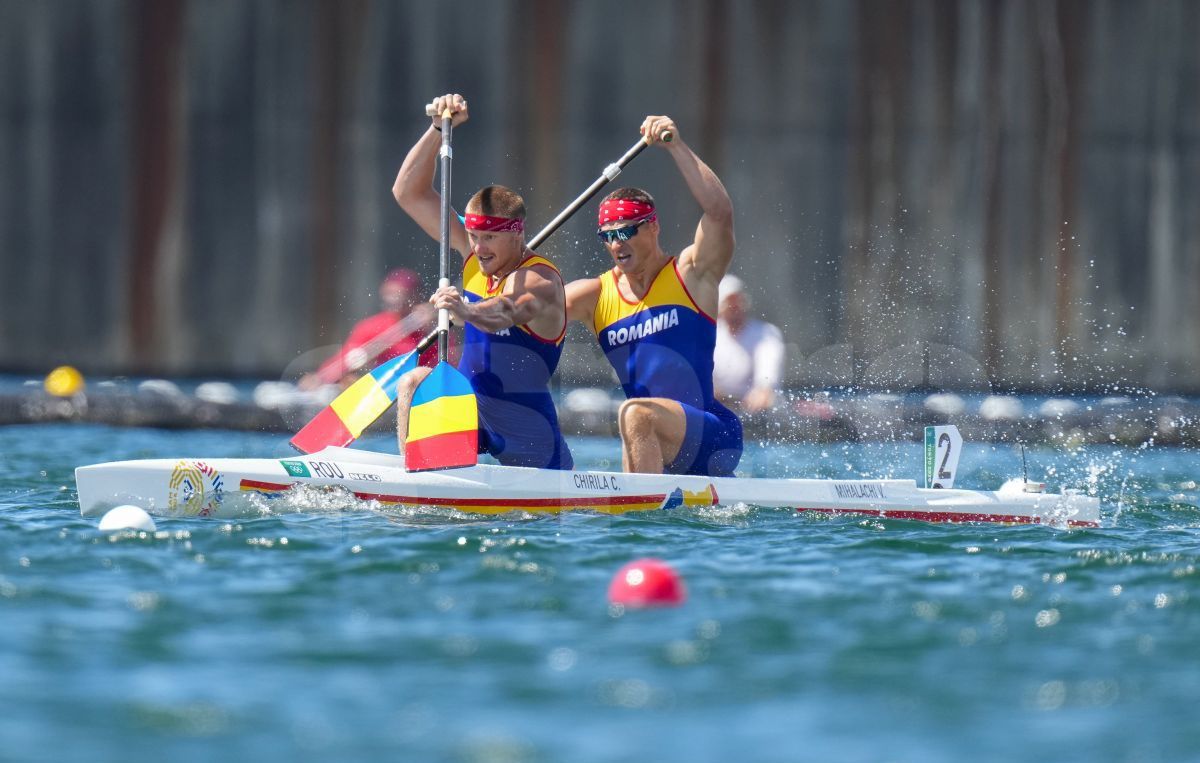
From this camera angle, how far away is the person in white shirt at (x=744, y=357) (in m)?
10.9

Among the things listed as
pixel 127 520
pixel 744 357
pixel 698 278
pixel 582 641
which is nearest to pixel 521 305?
pixel 698 278

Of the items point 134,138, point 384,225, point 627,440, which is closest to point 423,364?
point 627,440

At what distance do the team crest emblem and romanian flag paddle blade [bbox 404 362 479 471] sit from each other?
83 centimetres

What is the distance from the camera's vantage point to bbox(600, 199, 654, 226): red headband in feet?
24.7

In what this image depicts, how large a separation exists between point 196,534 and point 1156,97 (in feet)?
35.6

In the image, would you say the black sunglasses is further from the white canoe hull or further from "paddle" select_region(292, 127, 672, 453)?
the white canoe hull

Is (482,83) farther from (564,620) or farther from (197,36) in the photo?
(564,620)

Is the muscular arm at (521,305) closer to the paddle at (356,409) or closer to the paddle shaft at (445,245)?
the paddle shaft at (445,245)

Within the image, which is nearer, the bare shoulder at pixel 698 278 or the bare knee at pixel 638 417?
the bare knee at pixel 638 417

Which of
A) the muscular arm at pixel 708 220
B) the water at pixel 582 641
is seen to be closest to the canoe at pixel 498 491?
the water at pixel 582 641

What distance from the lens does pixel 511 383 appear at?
300 inches

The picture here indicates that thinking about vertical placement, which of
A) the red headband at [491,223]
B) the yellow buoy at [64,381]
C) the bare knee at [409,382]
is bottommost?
the bare knee at [409,382]

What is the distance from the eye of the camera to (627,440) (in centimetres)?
756

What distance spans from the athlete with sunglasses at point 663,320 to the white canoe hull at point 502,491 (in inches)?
11.4
